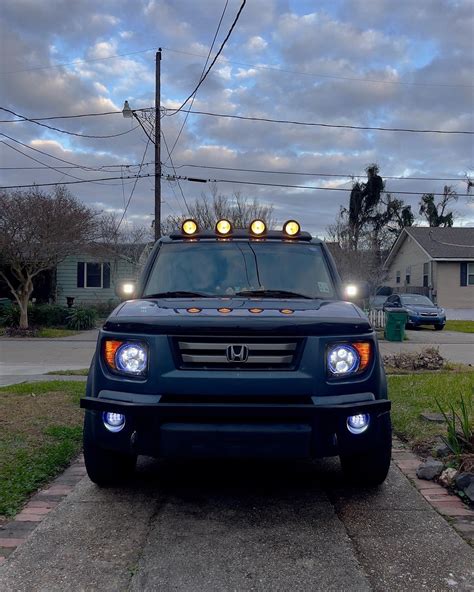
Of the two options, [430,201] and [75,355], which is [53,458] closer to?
[75,355]

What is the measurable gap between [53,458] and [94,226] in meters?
18.9

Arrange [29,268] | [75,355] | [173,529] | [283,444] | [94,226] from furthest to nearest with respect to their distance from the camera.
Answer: [94,226] → [29,268] → [75,355] → [173,529] → [283,444]

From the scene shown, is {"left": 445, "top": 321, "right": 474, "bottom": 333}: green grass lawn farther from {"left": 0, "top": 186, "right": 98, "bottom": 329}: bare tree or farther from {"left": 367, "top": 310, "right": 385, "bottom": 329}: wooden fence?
{"left": 0, "top": 186, "right": 98, "bottom": 329}: bare tree

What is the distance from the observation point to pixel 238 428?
3229mm

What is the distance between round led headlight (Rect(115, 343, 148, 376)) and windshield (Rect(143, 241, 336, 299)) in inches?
45.5

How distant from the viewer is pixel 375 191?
149 ft

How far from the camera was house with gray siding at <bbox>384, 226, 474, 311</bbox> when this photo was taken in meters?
31.0

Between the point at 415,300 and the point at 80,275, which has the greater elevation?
the point at 80,275

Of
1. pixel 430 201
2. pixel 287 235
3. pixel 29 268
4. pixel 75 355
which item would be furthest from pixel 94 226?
pixel 430 201

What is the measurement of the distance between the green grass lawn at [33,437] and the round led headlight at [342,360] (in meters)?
2.32

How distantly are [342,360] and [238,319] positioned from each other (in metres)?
0.68

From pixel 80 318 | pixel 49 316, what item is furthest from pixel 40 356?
pixel 49 316

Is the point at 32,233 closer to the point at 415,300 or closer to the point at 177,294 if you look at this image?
the point at 415,300

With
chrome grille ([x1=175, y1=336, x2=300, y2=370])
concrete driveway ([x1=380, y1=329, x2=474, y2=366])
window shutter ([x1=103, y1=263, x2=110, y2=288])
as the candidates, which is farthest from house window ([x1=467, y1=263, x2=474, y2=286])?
chrome grille ([x1=175, y1=336, x2=300, y2=370])
